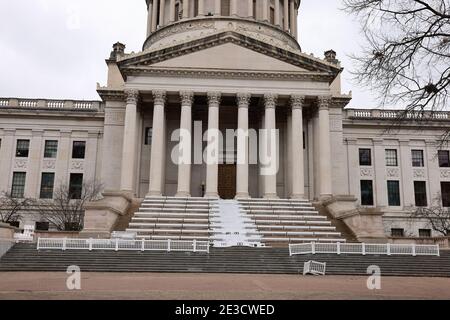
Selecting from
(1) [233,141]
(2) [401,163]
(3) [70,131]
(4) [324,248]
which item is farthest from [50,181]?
(2) [401,163]

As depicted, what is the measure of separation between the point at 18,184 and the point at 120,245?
94.5 feet

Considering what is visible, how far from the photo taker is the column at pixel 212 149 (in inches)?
1620

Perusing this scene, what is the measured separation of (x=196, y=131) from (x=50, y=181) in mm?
16519

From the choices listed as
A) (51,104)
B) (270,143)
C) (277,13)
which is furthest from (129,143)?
(277,13)

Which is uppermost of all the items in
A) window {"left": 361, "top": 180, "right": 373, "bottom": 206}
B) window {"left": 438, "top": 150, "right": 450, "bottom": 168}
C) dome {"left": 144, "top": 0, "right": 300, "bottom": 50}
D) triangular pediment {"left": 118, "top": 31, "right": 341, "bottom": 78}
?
dome {"left": 144, "top": 0, "right": 300, "bottom": 50}

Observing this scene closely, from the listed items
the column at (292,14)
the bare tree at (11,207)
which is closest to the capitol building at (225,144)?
the bare tree at (11,207)

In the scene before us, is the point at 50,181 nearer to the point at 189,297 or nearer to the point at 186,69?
the point at 186,69

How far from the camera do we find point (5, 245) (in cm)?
2558

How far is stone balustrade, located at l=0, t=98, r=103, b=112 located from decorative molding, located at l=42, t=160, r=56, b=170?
233 inches

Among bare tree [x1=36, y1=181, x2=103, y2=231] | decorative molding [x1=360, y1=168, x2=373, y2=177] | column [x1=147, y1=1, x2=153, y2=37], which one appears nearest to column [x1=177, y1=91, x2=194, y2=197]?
bare tree [x1=36, y1=181, x2=103, y2=231]

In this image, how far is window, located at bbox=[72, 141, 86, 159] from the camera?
51.5 meters

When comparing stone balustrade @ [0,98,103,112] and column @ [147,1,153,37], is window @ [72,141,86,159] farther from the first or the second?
column @ [147,1,153,37]
